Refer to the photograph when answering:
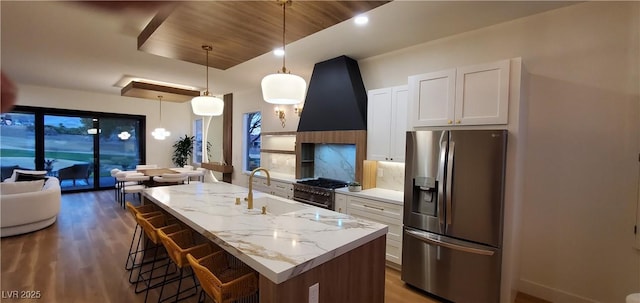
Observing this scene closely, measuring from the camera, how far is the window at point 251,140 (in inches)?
252

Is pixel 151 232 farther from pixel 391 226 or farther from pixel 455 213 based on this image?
pixel 455 213

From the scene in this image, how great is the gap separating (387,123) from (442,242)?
1.49 m

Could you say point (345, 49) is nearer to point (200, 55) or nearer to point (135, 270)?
point (200, 55)

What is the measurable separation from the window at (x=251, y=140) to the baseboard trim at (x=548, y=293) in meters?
4.98

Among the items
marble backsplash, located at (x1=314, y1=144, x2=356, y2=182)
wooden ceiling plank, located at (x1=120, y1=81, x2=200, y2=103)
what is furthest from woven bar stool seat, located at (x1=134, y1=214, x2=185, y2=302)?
wooden ceiling plank, located at (x1=120, y1=81, x2=200, y2=103)

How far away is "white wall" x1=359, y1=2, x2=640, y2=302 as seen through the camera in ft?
7.79

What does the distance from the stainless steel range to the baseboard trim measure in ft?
7.02

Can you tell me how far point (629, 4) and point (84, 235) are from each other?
21.8ft

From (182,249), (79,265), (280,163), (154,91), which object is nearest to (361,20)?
(182,249)

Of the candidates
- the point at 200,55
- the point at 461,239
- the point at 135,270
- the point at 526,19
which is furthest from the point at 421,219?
the point at 135,270

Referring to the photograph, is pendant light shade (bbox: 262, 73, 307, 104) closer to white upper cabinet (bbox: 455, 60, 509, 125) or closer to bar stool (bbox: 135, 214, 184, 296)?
bar stool (bbox: 135, 214, 184, 296)

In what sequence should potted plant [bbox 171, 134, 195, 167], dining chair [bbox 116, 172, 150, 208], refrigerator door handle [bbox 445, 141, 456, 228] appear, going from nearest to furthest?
refrigerator door handle [bbox 445, 141, 456, 228] < dining chair [bbox 116, 172, 150, 208] < potted plant [bbox 171, 134, 195, 167]

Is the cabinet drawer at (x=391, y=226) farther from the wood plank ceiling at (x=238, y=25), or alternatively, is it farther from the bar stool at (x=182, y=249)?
the wood plank ceiling at (x=238, y=25)

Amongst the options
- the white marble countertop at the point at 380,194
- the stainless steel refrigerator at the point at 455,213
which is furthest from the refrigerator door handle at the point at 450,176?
the white marble countertop at the point at 380,194
